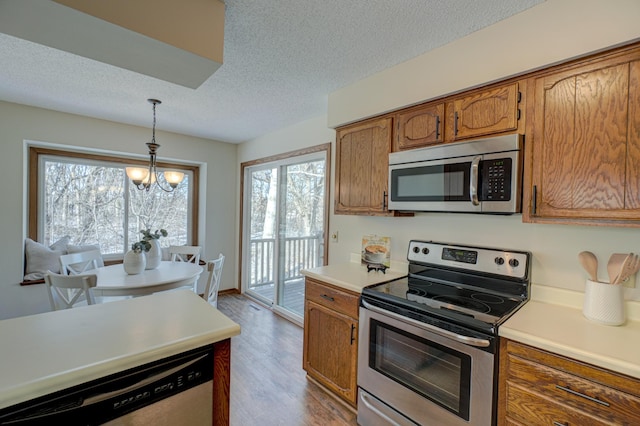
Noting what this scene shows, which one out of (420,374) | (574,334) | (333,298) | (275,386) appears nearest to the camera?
(574,334)

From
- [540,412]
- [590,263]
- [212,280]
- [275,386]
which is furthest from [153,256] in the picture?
[590,263]

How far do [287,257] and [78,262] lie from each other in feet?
7.32

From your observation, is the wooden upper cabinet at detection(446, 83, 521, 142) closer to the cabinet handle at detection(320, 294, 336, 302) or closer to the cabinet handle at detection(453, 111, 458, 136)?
the cabinet handle at detection(453, 111, 458, 136)

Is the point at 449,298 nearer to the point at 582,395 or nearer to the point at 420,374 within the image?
the point at 420,374

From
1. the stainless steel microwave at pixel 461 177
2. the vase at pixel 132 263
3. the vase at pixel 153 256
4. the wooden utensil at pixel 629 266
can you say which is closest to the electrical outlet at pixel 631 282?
the wooden utensil at pixel 629 266

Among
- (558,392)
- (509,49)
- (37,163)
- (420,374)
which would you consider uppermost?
(509,49)

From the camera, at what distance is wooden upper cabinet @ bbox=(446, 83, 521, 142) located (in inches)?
62.0

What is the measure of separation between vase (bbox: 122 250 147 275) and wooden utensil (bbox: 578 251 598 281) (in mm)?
3247

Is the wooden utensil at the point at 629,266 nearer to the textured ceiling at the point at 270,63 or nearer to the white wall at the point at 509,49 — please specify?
the white wall at the point at 509,49

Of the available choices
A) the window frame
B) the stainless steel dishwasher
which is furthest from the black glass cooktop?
the window frame

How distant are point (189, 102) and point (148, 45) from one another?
5.20 ft

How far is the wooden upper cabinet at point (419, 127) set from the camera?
1.88 meters

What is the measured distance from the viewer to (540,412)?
46.6 inches

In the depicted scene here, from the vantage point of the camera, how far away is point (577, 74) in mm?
1377
